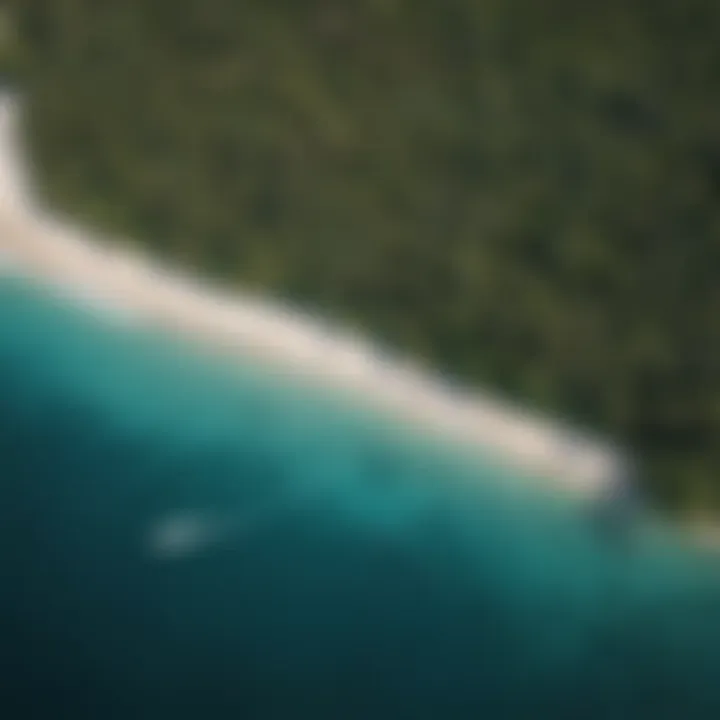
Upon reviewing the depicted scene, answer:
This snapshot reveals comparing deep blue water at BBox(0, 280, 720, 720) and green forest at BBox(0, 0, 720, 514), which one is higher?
green forest at BBox(0, 0, 720, 514)

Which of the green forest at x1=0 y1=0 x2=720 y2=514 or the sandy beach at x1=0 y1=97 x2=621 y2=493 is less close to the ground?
the green forest at x1=0 y1=0 x2=720 y2=514

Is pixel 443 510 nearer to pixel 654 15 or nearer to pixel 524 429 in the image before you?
pixel 524 429

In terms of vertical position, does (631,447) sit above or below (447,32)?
below

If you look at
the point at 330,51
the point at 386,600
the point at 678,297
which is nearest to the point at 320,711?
the point at 386,600

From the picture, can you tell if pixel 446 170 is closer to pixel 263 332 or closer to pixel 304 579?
pixel 263 332

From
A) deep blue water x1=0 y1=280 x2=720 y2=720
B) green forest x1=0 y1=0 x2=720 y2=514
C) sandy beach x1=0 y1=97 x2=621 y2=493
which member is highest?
green forest x1=0 y1=0 x2=720 y2=514
